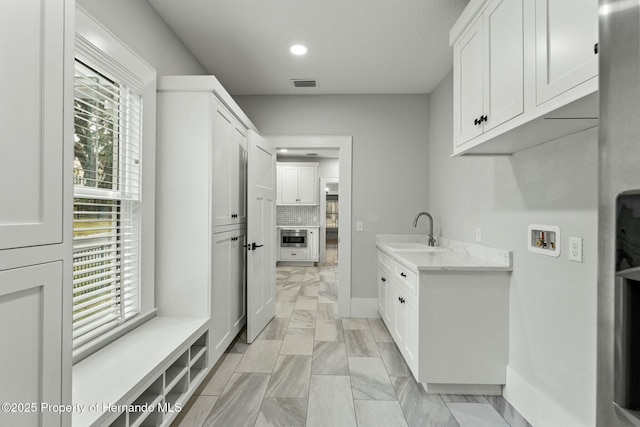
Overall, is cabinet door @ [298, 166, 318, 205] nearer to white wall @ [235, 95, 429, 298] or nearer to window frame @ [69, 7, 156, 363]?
white wall @ [235, 95, 429, 298]

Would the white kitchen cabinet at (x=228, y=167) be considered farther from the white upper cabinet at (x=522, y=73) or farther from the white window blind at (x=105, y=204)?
the white upper cabinet at (x=522, y=73)

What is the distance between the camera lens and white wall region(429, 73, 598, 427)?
5.03 ft

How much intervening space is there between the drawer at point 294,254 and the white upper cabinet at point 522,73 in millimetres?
5603

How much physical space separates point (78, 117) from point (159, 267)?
1114 mm

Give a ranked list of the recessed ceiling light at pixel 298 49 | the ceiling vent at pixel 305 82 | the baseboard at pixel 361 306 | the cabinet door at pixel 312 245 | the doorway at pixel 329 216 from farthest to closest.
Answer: the doorway at pixel 329 216 < the cabinet door at pixel 312 245 < the baseboard at pixel 361 306 < the ceiling vent at pixel 305 82 < the recessed ceiling light at pixel 298 49

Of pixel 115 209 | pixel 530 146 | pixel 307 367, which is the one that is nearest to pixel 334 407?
pixel 307 367

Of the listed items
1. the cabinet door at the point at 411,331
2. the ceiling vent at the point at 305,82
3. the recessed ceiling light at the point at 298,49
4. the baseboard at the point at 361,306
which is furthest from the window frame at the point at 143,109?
the baseboard at the point at 361,306

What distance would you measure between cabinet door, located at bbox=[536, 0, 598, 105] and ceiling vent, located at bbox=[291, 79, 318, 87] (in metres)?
2.43

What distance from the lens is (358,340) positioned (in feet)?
10.3

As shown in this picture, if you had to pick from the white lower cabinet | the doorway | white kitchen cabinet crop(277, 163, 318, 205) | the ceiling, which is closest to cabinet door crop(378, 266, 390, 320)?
the white lower cabinet

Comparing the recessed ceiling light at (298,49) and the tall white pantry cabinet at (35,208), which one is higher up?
the recessed ceiling light at (298,49)

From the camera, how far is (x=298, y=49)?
111 inches

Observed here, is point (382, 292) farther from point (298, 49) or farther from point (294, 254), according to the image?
point (294, 254)

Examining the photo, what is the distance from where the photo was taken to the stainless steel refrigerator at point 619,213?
0.44 metres
